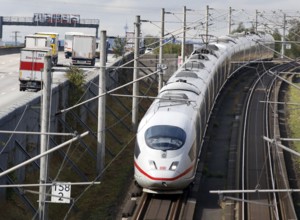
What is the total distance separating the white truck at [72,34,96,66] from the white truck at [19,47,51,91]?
18029 mm

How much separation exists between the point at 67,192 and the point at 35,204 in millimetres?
6244

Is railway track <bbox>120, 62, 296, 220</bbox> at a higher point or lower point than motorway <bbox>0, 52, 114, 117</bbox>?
lower

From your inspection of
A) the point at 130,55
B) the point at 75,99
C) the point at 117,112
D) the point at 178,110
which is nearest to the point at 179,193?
the point at 178,110

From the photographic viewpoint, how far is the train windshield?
2427 cm

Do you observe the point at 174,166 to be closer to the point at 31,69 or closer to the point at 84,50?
the point at 31,69

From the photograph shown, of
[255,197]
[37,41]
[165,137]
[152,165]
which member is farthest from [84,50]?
[152,165]

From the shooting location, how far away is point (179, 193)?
81.8 ft

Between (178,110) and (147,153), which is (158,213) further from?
(178,110)

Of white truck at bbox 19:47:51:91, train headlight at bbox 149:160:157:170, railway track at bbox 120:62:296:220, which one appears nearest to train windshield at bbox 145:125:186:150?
train headlight at bbox 149:160:157:170

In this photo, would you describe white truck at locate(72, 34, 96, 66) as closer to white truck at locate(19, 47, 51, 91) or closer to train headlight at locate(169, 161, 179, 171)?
white truck at locate(19, 47, 51, 91)

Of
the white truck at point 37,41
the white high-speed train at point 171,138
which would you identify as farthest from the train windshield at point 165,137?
the white truck at point 37,41

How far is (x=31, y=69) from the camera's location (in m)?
42.0

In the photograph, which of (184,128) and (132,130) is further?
(132,130)

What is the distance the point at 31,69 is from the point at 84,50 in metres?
20.1
